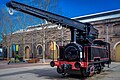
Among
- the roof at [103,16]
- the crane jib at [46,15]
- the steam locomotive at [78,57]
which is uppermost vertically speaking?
the roof at [103,16]

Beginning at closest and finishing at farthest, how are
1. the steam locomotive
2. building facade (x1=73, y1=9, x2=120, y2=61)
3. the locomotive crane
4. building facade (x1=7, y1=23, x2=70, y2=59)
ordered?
the locomotive crane < the steam locomotive < building facade (x1=7, y1=23, x2=70, y2=59) < building facade (x1=73, y1=9, x2=120, y2=61)

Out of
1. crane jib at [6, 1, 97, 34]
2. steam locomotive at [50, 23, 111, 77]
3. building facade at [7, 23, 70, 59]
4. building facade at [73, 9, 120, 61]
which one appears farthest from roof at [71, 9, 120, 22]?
crane jib at [6, 1, 97, 34]

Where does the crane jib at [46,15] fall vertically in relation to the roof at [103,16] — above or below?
below

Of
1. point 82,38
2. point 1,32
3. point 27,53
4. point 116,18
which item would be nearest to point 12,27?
point 1,32

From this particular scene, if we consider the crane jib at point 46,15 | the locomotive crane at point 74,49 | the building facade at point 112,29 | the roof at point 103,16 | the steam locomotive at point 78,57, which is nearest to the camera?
the crane jib at point 46,15

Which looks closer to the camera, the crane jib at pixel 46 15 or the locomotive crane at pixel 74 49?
the crane jib at pixel 46 15

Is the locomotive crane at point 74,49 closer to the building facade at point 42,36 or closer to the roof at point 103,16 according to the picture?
the building facade at point 42,36

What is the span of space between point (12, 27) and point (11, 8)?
3113 centimetres

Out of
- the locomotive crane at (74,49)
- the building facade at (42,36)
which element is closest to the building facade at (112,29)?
the building facade at (42,36)

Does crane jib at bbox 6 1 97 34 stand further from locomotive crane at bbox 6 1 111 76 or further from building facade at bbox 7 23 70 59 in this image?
building facade at bbox 7 23 70 59

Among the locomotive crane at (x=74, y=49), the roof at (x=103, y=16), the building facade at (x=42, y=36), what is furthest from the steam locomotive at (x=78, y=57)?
the roof at (x=103, y=16)

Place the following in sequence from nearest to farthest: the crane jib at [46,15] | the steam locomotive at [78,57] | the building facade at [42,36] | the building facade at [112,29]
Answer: the crane jib at [46,15]
the steam locomotive at [78,57]
the building facade at [42,36]
the building facade at [112,29]

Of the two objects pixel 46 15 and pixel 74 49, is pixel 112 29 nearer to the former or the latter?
pixel 74 49

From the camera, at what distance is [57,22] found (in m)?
13.4
